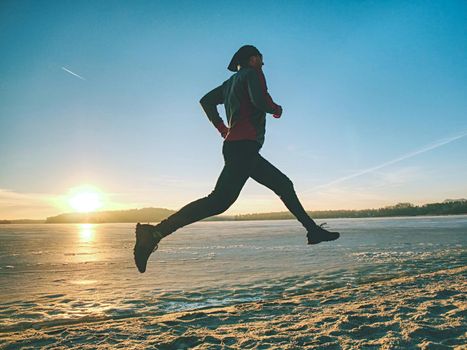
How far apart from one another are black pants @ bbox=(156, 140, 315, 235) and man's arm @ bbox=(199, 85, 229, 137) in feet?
1.43

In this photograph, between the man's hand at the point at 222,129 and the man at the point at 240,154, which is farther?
the man's hand at the point at 222,129

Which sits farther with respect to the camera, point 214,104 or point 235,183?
point 214,104

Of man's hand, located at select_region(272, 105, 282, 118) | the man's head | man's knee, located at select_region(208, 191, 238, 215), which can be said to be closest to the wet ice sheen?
man's knee, located at select_region(208, 191, 238, 215)

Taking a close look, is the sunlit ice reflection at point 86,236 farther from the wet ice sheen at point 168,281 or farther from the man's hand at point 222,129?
the man's hand at point 222,129

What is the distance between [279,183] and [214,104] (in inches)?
38.7

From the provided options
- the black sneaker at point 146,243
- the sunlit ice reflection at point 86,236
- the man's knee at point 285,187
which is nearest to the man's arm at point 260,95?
the man's knee at point 285,187

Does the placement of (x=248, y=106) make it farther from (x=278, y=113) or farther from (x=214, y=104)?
(x=214, y=104)

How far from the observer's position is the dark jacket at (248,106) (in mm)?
3053

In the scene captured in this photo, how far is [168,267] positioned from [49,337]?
5.62m

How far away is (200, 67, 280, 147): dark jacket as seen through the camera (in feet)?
10.0

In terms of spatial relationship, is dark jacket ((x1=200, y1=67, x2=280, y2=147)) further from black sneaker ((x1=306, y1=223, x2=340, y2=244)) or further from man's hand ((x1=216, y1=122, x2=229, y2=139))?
black sneaker ((x1=306, y1=223, x2=340, y2=244))

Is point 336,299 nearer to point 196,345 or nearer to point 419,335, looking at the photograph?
point 419,335

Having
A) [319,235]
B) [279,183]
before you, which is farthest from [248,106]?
[319,235]

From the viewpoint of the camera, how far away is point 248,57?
3379mm
